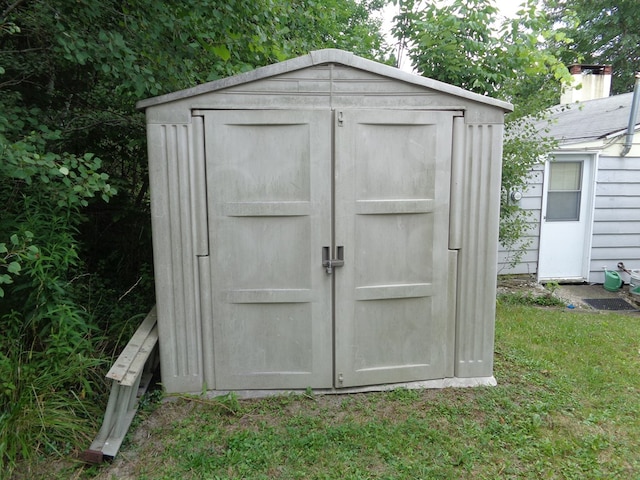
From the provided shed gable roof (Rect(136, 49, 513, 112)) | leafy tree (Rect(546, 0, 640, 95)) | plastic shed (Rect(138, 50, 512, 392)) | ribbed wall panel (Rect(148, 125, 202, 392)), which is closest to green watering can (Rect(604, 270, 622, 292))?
plastic shed (Rect(138, 50, 512, 392))

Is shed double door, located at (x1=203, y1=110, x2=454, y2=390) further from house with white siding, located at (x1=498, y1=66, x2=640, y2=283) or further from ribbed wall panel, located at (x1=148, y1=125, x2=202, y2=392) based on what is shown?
house with white siding, located at (x1=498, y1=66, x2=640, y2=283)

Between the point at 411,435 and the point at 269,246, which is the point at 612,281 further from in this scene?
the point at 269,246

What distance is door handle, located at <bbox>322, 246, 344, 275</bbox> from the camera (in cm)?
324

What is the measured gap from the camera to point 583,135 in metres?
7.83

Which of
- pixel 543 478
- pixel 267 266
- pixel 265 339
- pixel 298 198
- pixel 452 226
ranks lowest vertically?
pixel 543 478

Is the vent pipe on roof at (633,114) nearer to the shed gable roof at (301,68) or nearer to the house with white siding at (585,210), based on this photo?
the house with white siding at (585,210)

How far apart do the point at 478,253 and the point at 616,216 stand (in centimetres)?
563

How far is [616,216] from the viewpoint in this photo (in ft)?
24.8

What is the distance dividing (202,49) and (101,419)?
3098mm

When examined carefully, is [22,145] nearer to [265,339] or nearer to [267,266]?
[267,266]

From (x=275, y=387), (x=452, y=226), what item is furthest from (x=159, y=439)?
(x=452, y=226)

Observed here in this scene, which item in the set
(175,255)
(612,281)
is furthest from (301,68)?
(612,281)

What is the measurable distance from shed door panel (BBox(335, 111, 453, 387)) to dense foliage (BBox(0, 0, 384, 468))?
60.4 inches

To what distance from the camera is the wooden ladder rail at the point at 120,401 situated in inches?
102
